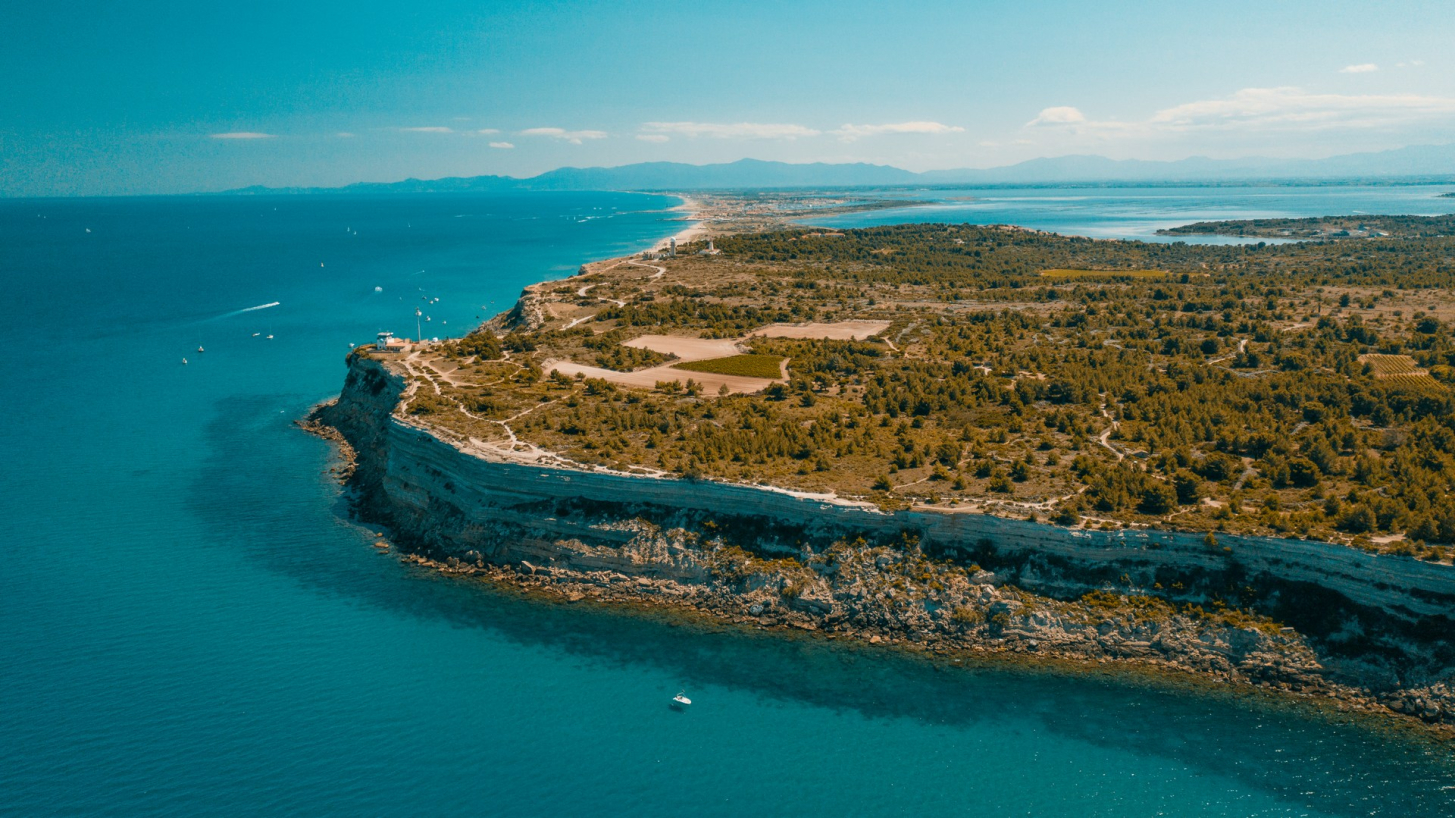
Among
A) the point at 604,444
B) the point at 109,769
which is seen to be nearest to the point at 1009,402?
the point at 604,444

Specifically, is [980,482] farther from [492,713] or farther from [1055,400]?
[492,713]

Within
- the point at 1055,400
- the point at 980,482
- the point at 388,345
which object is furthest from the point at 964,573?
the point at 388,345

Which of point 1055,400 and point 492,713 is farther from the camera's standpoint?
point 1055,400

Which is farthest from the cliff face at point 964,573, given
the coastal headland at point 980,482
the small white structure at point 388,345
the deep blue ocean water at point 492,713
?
the small white structure at point 388,345

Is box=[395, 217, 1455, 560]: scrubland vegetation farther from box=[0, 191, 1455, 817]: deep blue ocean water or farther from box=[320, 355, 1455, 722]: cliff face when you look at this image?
box=[0, 191, 1455, 817]: deep blue ocean water

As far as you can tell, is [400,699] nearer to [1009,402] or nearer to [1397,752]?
[1397,752]

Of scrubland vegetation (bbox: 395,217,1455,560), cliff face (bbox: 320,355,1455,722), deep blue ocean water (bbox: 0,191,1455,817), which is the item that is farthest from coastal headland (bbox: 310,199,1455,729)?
deep blue ocean water (bbox: 0,191,1455,817)
